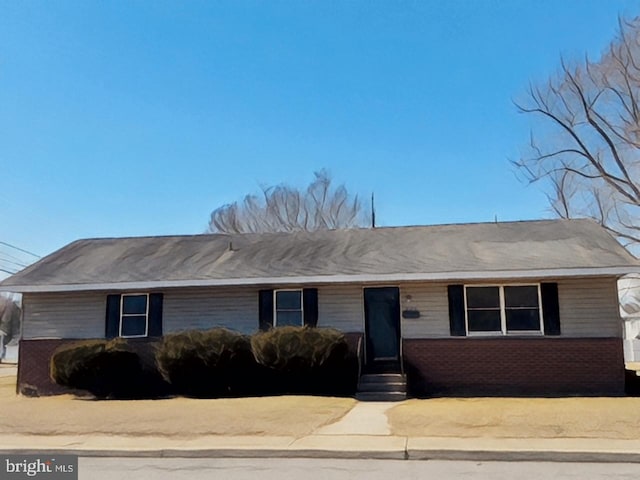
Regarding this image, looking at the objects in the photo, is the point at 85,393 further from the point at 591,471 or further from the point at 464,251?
the point at 591,471

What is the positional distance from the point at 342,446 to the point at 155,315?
882 cm

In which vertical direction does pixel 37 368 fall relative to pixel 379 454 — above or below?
above

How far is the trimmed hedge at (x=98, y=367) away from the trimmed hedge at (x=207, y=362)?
3.24ft

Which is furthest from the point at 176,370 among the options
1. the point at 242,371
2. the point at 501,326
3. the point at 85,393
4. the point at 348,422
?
the point at 501,326

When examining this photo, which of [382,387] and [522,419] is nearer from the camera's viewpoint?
[522,419]

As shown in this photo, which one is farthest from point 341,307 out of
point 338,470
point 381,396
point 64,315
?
point 338,470

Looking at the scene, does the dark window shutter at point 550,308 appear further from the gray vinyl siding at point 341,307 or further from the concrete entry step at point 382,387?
the gray vinyl siding at point 341,307

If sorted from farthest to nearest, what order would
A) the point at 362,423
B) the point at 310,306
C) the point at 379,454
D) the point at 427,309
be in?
the point at 310,306, the point at 427,309, the point at 362,423, the point at 379,454

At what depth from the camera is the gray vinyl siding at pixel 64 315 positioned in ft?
53.8

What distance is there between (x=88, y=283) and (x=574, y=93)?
25.1 metres

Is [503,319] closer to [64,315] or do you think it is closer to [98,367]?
[98,367]

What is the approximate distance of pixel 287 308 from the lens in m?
15.8

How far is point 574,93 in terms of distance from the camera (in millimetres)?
30312

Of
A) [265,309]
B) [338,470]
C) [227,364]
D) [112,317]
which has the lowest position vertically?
[338,470]
